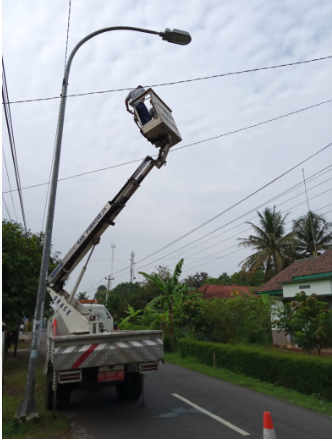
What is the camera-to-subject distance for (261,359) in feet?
36.3

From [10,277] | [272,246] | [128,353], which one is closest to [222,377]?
[128,353]

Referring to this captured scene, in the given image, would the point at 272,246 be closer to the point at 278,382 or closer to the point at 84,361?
the point at 278,382

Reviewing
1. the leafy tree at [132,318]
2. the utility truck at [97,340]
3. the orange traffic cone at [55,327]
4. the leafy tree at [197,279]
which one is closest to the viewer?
the utility truck at [97,340]

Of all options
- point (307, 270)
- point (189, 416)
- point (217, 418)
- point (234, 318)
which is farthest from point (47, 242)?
point (307, 270)

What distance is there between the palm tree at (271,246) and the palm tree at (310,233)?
0.98m

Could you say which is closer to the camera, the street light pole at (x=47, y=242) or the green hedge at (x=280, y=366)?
the street light pole at (x=47, y=242)

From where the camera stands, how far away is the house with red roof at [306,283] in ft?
56.5

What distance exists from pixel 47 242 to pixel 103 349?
245 cm

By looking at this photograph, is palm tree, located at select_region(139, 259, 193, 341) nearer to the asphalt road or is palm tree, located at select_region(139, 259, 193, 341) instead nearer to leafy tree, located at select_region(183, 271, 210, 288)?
the asphalt road

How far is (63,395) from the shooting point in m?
7.62

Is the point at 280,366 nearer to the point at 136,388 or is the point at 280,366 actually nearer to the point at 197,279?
the point at 136,388

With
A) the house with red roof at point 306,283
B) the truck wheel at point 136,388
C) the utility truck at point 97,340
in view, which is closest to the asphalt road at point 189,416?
the truck wheel at point 136,388

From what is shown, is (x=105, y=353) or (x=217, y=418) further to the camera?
(x=217, y=418)

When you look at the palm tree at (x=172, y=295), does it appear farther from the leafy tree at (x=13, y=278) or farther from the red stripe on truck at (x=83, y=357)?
the red stripe on truck at (x=83, y=357)
